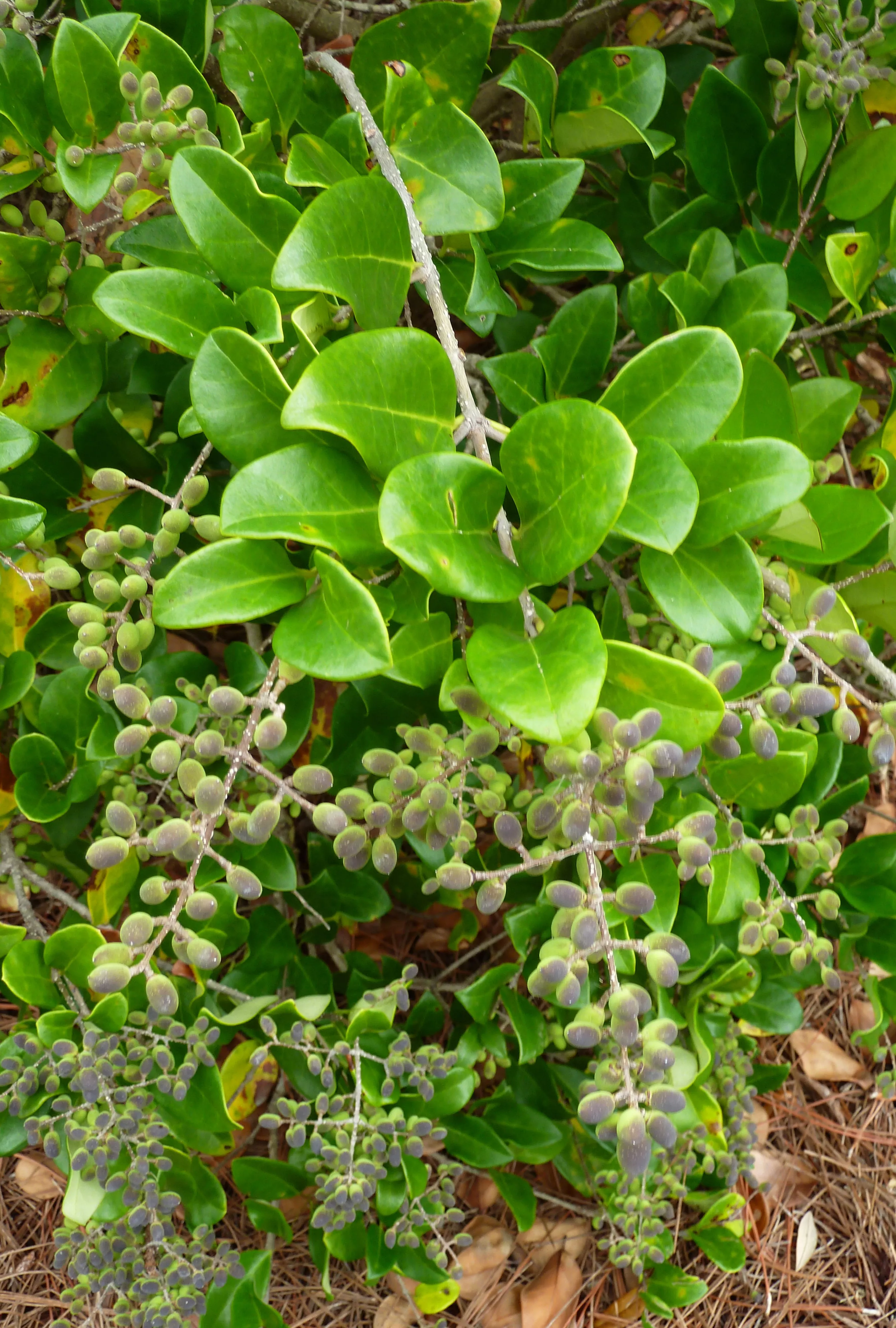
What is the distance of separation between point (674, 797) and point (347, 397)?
27.3 inches

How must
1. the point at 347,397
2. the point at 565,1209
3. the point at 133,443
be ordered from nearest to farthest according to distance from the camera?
the point at 347,397, the point at 133,443, the point at 565,1209

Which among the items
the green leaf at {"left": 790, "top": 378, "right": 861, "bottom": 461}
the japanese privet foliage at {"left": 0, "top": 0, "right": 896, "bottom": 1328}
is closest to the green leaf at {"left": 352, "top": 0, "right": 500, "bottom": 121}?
the japanese privet foliage at {"left": 0, "top": 0, "right": 896, "bottom": 1328}

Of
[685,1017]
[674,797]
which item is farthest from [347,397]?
[685,1017]

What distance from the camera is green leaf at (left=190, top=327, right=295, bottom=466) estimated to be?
804mm

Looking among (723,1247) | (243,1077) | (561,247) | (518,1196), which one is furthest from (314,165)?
(723,1247)

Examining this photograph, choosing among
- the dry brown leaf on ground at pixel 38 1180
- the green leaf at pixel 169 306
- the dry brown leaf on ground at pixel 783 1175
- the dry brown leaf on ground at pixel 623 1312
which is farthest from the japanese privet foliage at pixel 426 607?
the dry brown leaf on ground at pixel 38 1180

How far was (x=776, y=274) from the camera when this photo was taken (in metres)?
1.18

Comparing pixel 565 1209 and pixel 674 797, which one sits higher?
pixel 674 797

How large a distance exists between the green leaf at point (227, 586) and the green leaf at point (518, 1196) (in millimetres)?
1182

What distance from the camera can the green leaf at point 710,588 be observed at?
94 cm

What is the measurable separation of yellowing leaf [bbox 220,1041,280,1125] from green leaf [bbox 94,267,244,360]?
3.25 feet

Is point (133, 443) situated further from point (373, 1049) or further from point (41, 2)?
point (373, 1049)

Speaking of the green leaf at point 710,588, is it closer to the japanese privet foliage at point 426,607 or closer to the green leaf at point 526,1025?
the japanese privet foliage at point 426,607

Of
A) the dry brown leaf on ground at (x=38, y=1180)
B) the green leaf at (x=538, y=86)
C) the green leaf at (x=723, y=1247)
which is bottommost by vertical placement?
the dry brown leaf on ground at (x=38, y=1180)
